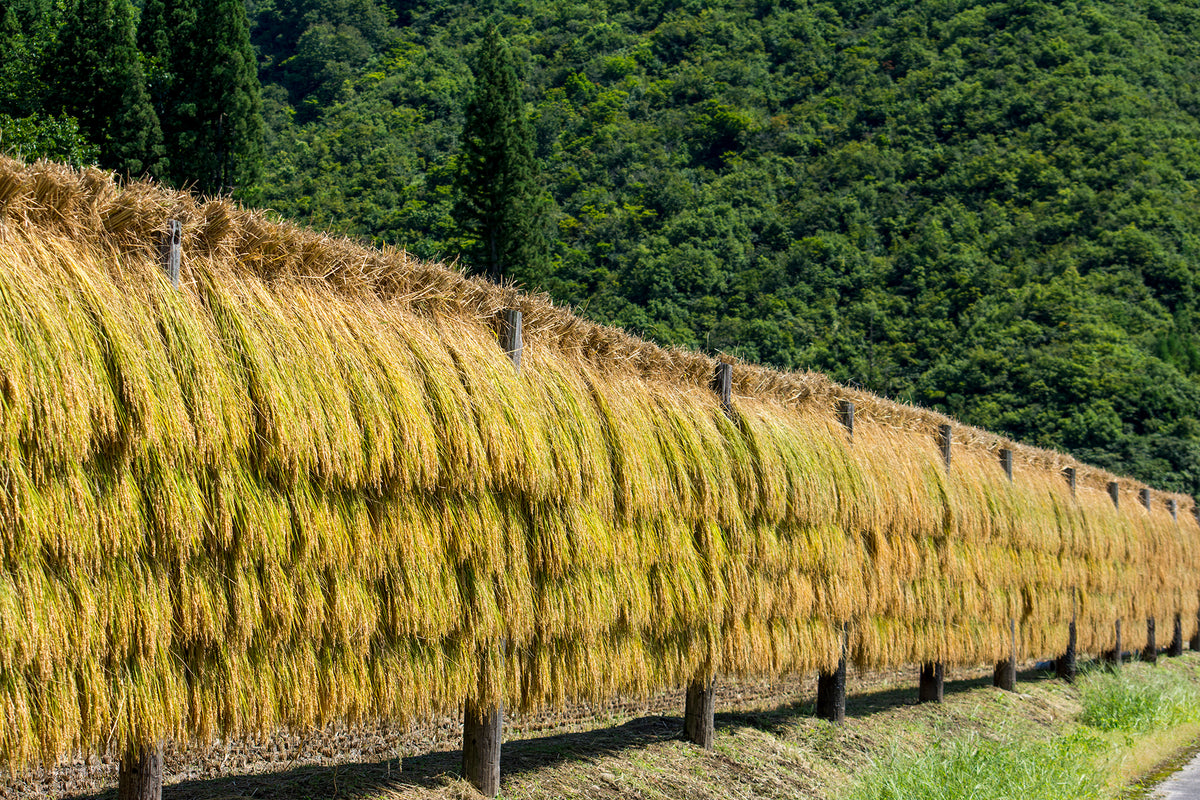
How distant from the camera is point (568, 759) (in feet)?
24.6

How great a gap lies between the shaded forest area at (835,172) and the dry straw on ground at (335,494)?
2221 cm

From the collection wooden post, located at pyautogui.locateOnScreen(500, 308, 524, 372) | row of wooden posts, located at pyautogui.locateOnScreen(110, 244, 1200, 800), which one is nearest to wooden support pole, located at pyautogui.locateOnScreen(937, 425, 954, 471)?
row of wooden posts, located at pyautogui.locateOnScreen(110, 244, 1200, 800)

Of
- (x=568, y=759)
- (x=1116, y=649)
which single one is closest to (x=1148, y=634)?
(x=1116, y=649)

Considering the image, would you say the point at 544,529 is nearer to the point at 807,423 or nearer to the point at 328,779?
the point at 328,779

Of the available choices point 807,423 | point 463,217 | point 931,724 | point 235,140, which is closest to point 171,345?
point 807,423

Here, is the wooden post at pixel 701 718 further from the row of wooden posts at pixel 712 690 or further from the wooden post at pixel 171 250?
the wooden post at pixel 171 250

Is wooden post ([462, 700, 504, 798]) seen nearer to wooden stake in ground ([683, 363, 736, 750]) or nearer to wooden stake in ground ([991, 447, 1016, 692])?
wooden stake in ground ([683, 363, 736, 750])

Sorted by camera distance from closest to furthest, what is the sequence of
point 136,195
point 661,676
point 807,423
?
point 136,195 → point 661,676 → point 807,423

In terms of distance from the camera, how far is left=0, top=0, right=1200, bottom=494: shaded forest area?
4197cm

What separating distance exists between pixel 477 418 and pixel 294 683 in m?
1.88

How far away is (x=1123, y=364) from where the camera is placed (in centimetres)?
4391

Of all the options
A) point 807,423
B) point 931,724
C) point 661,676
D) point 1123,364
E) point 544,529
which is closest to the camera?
point 544,529

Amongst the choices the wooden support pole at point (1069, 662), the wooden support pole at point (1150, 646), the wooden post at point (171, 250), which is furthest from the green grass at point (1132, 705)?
the wooden post at point (171, 250)

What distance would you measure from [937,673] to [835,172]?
149 feet
